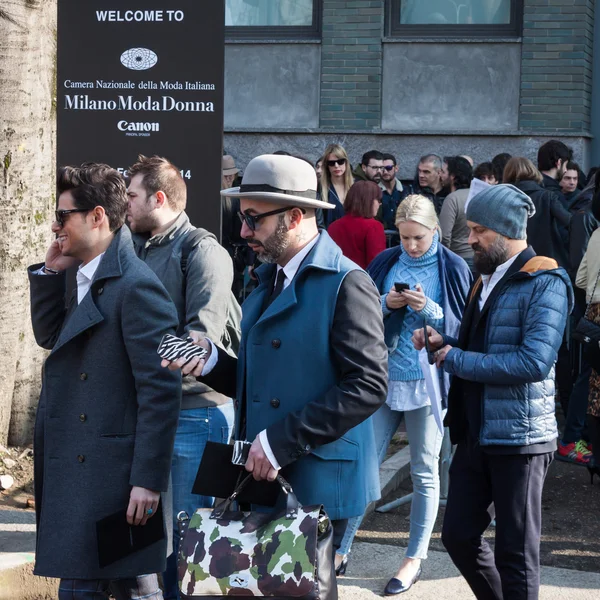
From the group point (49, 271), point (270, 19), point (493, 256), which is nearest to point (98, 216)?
point (49, 271)

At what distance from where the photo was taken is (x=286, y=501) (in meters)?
3.36

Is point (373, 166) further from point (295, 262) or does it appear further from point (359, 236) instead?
point (295, 262)

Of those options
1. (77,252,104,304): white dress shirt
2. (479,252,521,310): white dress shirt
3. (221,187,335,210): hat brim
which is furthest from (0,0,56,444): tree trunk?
(221,187,335,210): hat brim

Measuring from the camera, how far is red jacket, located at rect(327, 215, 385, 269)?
802 cm

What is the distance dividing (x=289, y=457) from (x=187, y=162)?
8.95 ft

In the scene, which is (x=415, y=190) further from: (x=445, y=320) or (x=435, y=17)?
(x=445, y=320)

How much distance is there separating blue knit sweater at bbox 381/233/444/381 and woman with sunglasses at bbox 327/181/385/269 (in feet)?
7.42

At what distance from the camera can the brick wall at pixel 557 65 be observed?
1362 cm

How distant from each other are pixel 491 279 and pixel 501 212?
27 cm

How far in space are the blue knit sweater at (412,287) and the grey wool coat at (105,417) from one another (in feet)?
6.49

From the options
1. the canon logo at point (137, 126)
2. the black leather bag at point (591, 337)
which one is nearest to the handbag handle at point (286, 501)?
the canon logo at point (137, 126)

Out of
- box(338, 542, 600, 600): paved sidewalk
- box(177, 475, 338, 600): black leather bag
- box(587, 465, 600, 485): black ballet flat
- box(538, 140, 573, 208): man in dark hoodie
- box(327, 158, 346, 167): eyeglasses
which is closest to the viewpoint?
box(177, 475, 338, 600): black leather bag

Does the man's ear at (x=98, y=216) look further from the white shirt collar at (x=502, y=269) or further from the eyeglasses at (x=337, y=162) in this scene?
the eyeglasses at (x=337, y=162)

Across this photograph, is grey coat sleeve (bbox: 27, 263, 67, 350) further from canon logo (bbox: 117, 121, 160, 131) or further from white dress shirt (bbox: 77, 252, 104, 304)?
canon logo (bbox: 117, 121, 160, 131)
